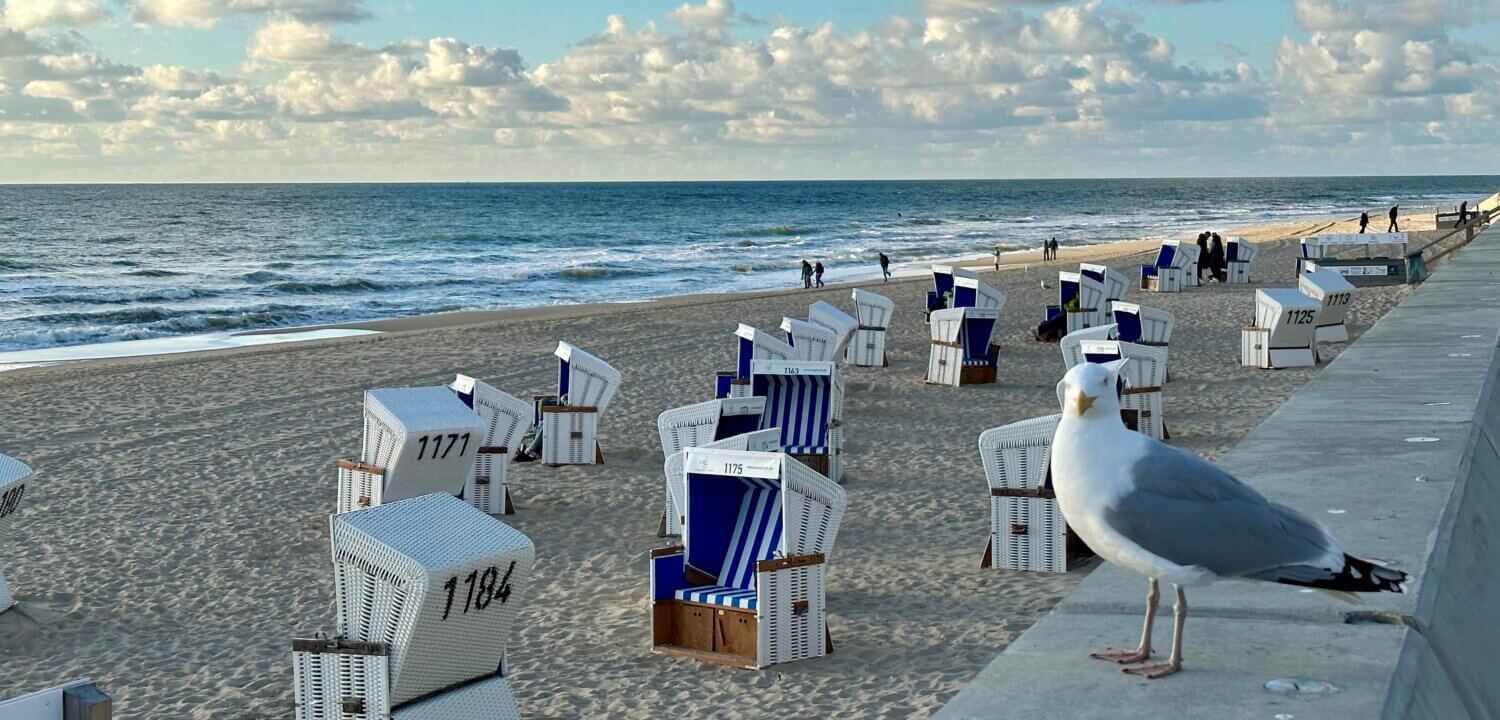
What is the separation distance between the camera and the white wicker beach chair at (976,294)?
19297 millimetres

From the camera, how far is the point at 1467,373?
27.0 ft

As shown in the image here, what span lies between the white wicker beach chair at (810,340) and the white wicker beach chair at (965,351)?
6.68 feet

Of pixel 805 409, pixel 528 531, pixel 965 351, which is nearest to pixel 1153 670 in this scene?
pixel 528 531

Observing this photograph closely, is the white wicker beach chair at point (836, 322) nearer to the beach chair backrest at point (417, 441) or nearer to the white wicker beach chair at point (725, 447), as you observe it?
the white wicker beach chair at point (725, 447)

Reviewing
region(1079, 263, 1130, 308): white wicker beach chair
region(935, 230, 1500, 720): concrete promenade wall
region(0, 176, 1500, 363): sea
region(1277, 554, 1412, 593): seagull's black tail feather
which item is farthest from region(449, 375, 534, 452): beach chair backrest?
region(0, 176, 1500, 363): sea

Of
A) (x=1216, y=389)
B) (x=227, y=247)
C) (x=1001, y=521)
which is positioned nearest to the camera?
(x=1001, y=521)

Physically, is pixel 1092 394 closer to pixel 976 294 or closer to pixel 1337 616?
pixel 1337 616

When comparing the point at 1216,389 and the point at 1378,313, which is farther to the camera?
the point at 1378,313

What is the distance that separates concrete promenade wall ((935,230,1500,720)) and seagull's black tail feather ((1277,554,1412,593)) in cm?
17

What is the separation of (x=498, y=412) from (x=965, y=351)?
731 centimetres

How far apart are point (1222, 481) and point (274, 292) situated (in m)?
36.9

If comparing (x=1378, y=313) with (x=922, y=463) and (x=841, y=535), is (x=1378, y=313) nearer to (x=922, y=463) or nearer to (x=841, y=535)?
(x=922, y=463)

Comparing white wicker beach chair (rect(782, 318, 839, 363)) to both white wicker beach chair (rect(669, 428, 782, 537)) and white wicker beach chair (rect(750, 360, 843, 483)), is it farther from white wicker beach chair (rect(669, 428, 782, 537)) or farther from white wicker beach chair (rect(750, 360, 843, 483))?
white wicker beach chair (rect(669, 428, 782, 537))

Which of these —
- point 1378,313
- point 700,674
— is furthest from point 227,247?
point 700,674
